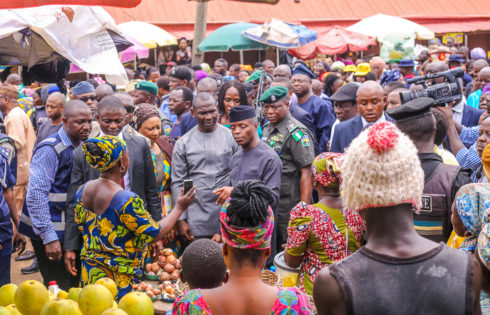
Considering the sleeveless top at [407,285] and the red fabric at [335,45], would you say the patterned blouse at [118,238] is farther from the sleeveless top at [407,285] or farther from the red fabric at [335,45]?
the red fabric at [335,45]

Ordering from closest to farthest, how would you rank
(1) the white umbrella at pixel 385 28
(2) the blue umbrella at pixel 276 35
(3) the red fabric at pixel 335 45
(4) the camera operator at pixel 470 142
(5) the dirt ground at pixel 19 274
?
(4) the camera operator at pixel 470 142 < (5) the dirt ground at pixel 19 274 < (2) the blue umbrella at pixel 276 35 < (1) the white umbrella at pixel 385 28 < (3) the red fabric at pixel 335 45

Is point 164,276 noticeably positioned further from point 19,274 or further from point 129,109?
point 19,274

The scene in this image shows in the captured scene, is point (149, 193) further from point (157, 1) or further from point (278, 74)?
point (157, 1)

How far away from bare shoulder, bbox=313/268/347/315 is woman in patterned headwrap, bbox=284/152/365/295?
1.48m

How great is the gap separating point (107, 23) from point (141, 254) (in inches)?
66.6

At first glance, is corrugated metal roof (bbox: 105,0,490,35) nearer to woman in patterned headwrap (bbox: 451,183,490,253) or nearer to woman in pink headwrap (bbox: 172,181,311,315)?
woman in patterned headwrap (bbox: 451,183,490,253)

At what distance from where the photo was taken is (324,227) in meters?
3.58

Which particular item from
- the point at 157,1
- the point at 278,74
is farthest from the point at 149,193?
the point at 157,1

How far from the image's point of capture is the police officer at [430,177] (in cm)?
369

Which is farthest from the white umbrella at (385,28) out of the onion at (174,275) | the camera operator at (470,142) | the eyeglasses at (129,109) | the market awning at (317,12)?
the onion at (174,275)

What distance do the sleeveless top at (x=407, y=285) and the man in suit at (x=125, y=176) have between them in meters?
3.07

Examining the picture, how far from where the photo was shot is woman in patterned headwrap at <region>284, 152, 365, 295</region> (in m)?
3.58

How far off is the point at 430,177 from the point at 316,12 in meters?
24.2

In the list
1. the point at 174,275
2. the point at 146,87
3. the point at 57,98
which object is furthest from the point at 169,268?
the point at 146,87
